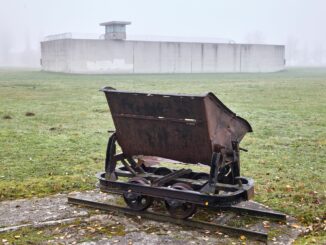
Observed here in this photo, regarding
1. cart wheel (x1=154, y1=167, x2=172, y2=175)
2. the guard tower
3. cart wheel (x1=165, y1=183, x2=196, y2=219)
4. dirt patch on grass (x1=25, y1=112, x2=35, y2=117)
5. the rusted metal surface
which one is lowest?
cart wheel (x1=165, y1=183, x2=196, y2=219)

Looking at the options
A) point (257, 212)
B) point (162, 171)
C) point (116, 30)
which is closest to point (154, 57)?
point (116, 30)

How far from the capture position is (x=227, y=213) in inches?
258

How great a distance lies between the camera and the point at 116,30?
57.7m

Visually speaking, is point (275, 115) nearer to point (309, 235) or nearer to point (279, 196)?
point (279, 196)

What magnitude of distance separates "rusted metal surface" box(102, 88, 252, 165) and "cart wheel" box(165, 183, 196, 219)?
39 centimetres

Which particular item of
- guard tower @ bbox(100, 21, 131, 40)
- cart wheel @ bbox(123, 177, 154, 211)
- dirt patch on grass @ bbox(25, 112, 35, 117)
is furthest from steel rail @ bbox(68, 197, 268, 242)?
guard tower @ bbox(100, 21, 131, 40)

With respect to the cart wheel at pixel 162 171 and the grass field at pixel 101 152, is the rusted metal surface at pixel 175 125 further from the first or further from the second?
the grass field at pixel 101 152

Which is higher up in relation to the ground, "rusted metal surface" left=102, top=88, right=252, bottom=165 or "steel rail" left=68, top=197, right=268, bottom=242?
"rusted metal surface" left=102, top=88, right=252, bottom=165

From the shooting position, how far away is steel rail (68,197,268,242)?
223 inches

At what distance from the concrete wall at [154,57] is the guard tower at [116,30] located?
0.77 m

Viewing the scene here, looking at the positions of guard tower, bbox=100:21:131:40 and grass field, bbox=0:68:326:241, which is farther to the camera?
guard tower, bbox=100:21:131:40

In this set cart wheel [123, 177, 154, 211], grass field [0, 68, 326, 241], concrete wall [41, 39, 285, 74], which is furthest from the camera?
concrete wall [41, 39, 285, 74]

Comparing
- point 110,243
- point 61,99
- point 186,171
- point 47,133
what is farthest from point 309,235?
point 61,99

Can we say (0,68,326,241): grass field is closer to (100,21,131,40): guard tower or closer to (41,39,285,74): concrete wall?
(41,39,285,74): concrete wall
